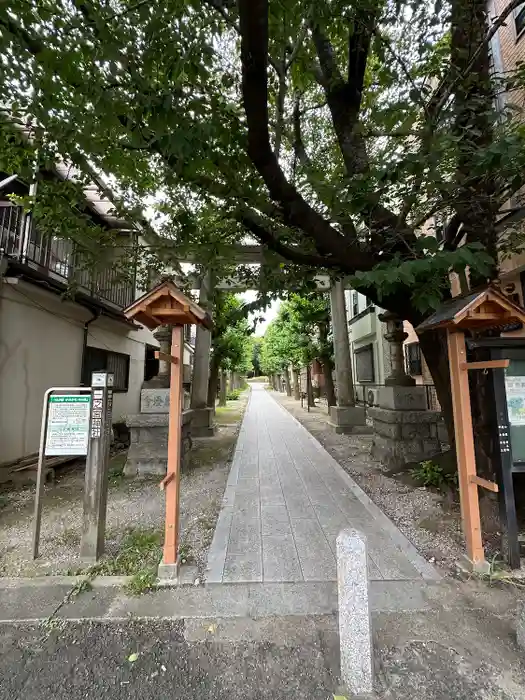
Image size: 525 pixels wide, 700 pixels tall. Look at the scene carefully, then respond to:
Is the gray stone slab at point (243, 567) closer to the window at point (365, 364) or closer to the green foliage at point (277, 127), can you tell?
the green foliage at point (277, 127)

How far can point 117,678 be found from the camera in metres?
2.16

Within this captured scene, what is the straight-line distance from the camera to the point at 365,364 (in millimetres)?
16031

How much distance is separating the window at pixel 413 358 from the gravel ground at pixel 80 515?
7970 mm

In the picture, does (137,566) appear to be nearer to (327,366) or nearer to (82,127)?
(82,127)

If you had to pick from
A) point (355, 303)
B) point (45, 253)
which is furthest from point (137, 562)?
point (355, 303)

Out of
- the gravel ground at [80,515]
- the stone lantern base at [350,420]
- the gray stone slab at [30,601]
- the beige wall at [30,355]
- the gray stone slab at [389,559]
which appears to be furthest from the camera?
the stone lantern base at [350,420]

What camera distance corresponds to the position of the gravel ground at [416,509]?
3.69 m

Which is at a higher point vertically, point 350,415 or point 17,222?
point 17,222

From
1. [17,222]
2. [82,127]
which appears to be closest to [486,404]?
[82,127]

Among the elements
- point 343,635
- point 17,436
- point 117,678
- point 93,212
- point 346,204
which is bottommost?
point 117,678

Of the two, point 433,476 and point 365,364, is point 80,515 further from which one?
point 365,364

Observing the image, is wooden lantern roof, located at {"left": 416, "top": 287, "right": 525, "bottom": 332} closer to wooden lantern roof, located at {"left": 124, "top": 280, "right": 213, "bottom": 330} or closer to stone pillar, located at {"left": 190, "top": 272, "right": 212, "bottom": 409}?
wooden lantern roof, located at {"left": 124, "top": 280, "right": 213, "bottom": 330}

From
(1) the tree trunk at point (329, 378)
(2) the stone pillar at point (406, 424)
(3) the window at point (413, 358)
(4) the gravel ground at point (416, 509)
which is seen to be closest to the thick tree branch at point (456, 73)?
(2) the stone pillar at point (406, 424)

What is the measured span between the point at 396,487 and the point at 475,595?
2.83 metres
